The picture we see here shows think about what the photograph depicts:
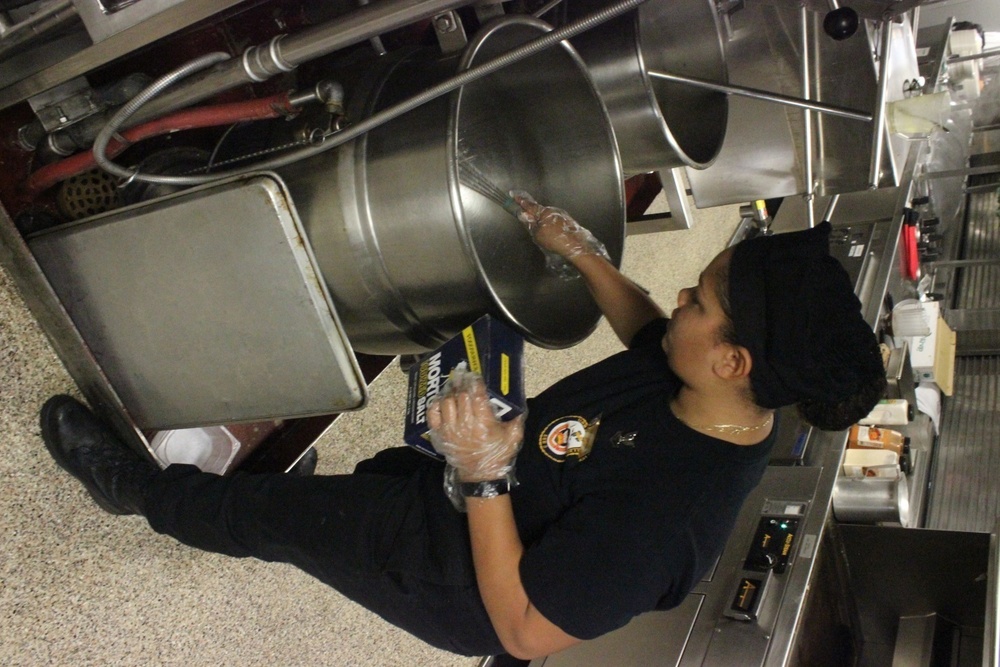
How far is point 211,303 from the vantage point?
3.24 feet

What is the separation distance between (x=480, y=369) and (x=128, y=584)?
97cm

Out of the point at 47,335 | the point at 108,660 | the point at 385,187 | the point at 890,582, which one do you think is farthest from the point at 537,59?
the point at 890,582

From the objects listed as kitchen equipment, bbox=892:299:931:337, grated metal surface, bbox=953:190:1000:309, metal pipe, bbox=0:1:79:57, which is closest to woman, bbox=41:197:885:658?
metal pipe, bbox=0:1:79:57

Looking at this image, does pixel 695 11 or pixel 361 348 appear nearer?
pixel 361 348

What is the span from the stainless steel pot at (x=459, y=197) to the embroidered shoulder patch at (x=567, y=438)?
0.14 metres

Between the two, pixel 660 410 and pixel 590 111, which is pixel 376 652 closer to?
pixel 660 410

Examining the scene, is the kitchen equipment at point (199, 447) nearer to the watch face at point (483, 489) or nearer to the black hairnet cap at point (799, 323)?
the watch face at point (483, 489)

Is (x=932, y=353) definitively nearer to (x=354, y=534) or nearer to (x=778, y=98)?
(x=778, y=98)

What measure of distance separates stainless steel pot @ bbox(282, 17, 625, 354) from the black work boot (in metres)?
0.49

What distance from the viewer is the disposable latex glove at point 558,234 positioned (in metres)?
1.29

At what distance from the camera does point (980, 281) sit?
402 centimetres

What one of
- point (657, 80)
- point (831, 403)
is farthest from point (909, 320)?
point (831, 403)

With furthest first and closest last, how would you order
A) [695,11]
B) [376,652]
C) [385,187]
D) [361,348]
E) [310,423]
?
1. [376,652]
2. [695,11]
3. [310,423]
4. [361,348]
5. [385,187]

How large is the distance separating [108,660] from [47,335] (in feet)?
2.19
